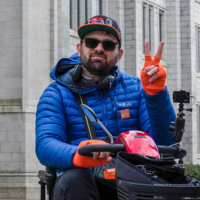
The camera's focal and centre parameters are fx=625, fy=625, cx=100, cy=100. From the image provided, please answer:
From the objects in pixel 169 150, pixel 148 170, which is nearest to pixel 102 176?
pixel 169 150

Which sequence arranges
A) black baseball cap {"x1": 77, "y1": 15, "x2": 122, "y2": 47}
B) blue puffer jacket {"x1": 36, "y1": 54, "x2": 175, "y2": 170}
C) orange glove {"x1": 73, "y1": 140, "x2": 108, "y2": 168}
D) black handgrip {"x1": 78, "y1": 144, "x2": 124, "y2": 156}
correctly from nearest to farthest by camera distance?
black handgrip {"x1": 78, "y1": 144, "x2": 124, "y2": 156} < orange glove {"x1": 73, "y1": 140, "x2": 108, "y2": 168} < blue puffer jacket {"x1": 36, "y1": 54, "x2": 175, "y2": 170} < black baseball cap {"x1": 77, "y1": 15, "x2": 122, "y2": 47}

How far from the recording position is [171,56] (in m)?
33.7

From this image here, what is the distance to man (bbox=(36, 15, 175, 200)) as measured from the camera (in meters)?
3.80

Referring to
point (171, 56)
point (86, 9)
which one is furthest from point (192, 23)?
point (86, 9)

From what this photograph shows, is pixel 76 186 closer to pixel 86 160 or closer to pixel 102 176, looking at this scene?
pixel 86 160

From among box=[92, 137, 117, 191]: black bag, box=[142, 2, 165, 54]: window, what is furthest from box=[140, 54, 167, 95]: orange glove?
box=[142, 2, 165, 54]: window

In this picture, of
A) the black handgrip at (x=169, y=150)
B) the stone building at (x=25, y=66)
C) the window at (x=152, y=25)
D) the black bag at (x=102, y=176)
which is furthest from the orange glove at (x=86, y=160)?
the window at (x=152, y=25)

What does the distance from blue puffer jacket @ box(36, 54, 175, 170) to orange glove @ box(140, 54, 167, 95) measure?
61mm

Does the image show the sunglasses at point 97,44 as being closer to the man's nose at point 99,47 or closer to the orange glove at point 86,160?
the man's nose at point 99,47

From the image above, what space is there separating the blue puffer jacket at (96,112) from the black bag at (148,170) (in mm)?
595

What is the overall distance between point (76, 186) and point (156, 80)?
756mm

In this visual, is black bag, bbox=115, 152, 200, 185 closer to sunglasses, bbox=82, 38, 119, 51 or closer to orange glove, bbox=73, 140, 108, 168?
orange glove, bbox=73, 140, 108, 168

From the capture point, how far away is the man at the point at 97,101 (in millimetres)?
3799

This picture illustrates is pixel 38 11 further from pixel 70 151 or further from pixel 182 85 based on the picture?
pixel 70 151
